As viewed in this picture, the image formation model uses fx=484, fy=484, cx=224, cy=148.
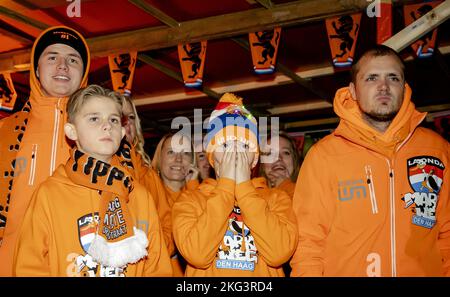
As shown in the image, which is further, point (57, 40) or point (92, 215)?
point (57, 40)

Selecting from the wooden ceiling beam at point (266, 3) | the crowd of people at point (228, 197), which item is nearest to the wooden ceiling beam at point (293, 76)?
the wooden ceiling beam at point (266, 3)

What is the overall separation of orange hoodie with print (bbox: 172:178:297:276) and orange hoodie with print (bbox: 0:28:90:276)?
861 mm

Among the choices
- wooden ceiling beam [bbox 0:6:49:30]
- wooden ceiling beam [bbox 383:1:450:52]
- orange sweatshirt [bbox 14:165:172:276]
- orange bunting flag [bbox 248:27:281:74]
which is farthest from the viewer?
orange bunting flag [bbox 248:27:281:74]

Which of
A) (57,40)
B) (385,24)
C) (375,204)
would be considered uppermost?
(385,24)

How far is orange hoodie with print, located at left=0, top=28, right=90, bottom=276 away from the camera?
113 inches

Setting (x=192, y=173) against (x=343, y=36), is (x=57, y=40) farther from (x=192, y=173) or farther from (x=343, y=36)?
(x=343, y=36)

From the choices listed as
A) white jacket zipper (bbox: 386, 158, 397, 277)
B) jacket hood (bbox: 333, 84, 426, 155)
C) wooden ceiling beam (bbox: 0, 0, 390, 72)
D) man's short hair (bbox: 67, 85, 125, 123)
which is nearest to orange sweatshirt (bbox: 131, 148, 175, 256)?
man's short hair (bbox: 67, 85, 125, 123)

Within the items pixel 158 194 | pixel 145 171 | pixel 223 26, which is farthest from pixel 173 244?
pixel 223 26

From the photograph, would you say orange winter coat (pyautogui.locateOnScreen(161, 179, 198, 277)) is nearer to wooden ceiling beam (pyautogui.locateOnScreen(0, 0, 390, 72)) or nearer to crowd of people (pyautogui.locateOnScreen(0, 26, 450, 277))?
crowd of people (pyautogui.locateOnScreen(0, 26, 450, 277))

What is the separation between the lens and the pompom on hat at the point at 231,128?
2939 millimetres

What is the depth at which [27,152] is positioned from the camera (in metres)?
3.01

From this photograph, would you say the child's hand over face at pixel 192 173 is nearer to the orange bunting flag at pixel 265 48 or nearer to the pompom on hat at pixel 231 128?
the pompom on hat at pixel 231 128

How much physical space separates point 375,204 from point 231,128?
3.16 feet

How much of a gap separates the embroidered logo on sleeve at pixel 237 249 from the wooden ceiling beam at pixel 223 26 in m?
3.63
